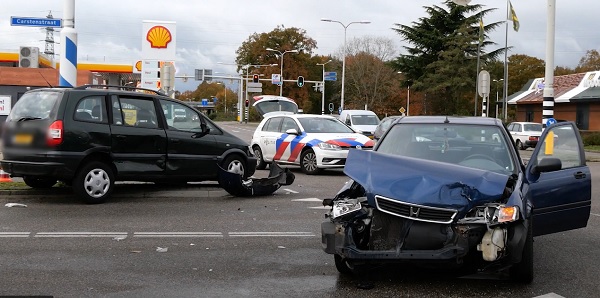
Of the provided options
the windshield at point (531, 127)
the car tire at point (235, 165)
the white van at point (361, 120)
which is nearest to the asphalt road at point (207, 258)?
the car tire at point (235, 165)

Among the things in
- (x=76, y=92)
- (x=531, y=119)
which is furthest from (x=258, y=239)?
(x=531, y=119)

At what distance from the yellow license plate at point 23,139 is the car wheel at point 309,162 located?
311 inches

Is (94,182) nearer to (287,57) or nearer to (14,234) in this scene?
(14,234)

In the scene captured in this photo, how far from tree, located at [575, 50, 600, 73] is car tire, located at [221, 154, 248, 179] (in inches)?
3131

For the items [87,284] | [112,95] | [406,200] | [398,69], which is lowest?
[87,284]

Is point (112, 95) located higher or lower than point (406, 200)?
higher

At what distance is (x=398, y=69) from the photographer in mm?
62969

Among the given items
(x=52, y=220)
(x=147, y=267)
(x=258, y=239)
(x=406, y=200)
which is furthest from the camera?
(x=52, y=220)

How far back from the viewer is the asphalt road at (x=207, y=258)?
5.86 m

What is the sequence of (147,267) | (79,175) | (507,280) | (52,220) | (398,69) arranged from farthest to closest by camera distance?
(398,69) < (79,175) < (52,220) < (147,267) < (507,280)

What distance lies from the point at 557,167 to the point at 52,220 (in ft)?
21.1

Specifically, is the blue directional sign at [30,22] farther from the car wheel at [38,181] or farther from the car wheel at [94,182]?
the car wheel at [94,182]

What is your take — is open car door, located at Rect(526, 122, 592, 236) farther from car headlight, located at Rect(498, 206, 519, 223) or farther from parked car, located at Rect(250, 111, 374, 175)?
parked car, located at Rect(250, 111, 374, 175)

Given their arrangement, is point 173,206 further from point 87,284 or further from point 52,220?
point 87,284
